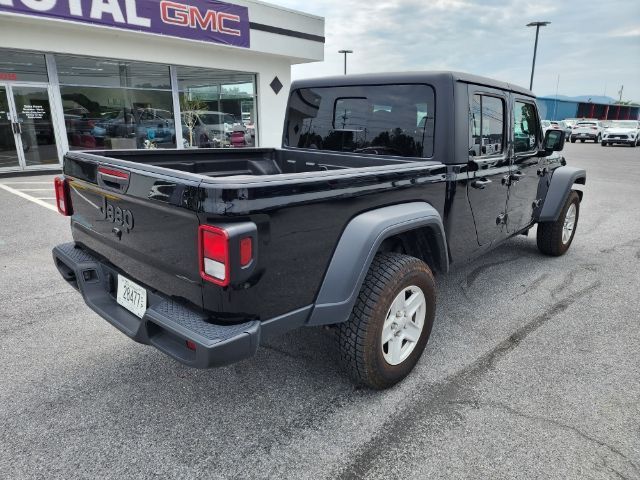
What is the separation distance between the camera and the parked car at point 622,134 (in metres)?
27.2

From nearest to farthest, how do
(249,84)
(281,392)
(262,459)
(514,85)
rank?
(262,459) < (281,392) < (514,85) < (249,84)

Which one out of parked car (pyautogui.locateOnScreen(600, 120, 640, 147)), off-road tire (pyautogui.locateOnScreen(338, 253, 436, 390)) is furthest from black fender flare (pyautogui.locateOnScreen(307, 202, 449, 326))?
parked car (pyautogui.locateOnScreen(600, 120, 640, 147))

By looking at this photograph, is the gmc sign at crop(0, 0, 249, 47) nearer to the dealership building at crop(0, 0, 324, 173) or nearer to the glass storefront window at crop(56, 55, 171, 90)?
the dealership building at crop(0, 0, 324, 173)

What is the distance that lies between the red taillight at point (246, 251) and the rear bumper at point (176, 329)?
12.4 inches

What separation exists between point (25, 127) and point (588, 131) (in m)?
32.2

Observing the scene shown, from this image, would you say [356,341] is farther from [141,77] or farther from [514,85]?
[141,77]

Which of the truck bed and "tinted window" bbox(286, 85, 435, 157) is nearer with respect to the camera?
"tinted window" bbox(286, 85, 435, 157)

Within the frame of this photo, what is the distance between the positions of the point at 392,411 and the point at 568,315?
82.1 inches

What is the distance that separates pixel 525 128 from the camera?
4.23 meters

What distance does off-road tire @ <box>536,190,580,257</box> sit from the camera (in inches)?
195

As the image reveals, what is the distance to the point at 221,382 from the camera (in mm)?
2730

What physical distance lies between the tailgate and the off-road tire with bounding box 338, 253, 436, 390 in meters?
0.86

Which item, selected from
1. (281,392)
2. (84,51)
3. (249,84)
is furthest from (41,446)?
(249,84)

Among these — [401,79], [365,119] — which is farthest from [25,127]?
[401,79]
